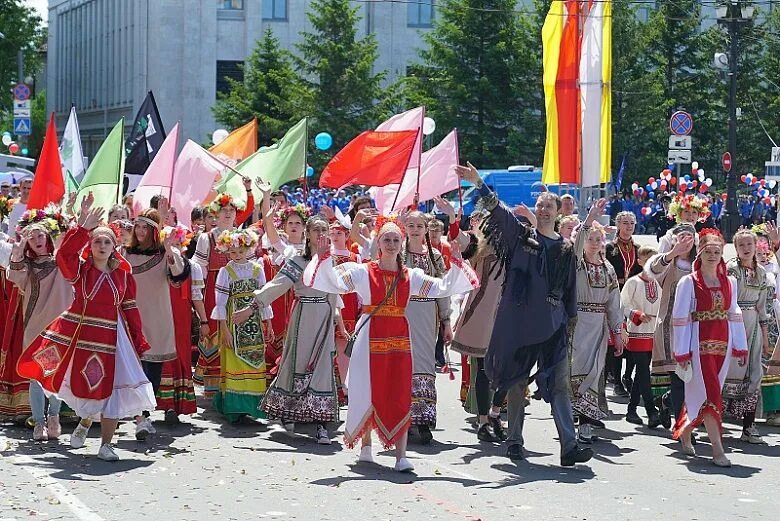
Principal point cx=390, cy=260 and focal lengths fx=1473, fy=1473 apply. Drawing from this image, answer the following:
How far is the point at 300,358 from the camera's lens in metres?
11.0

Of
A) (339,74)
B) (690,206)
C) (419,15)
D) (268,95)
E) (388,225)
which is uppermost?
(419,15)

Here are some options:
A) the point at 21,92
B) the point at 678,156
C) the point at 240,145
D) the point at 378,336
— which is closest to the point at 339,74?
the point at 21,92

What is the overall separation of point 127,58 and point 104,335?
65982 mm

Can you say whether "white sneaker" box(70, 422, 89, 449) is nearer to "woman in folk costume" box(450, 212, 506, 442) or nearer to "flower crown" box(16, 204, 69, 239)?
"flower crown" box(16, 204, 69, 239)

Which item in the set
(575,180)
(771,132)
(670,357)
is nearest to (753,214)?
(771,132)

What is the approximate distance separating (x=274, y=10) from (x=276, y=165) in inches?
2125

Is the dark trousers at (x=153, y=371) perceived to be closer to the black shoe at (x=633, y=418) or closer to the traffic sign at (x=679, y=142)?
the black shoe at (x=633, y=418)

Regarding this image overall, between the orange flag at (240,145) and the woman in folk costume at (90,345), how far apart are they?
8.24m

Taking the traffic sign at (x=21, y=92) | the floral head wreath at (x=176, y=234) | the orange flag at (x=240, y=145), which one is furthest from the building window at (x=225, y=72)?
the floral head wreath at (x=176, y=234)

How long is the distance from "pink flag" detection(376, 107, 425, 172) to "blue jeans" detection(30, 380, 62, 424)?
5.29 metres

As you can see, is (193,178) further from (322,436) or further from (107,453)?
(107,453)

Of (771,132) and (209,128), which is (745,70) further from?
(209,128)

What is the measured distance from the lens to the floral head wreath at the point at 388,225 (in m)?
9.90

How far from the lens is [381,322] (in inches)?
387
